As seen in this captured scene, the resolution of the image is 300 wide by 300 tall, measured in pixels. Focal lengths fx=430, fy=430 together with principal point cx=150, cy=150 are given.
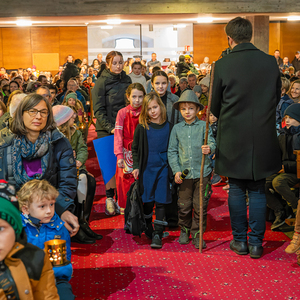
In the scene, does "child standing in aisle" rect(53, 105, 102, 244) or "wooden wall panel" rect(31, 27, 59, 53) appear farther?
"wooden wall panel" rect(31, 27, 59, 53)

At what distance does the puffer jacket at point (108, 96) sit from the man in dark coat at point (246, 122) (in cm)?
173

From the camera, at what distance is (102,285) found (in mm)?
3062

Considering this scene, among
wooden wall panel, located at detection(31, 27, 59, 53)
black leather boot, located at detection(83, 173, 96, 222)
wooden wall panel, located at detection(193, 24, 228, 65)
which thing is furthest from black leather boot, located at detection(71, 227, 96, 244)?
wooden wall panel, located at detection(31, 27, 59, 53)

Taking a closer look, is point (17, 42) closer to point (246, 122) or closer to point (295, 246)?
point (246, 122)

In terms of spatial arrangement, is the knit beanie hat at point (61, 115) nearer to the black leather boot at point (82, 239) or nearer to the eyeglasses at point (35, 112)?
the black leather boot at point (82, 239)

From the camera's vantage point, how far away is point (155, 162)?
3918mm

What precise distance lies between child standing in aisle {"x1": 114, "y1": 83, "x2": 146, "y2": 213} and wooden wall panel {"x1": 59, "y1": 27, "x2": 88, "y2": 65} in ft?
57.0

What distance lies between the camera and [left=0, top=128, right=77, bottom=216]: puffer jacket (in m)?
2.85

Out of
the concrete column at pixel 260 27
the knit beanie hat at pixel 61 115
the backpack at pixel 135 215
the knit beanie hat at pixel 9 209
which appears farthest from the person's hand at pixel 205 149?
the concrete column at pixel 260 27

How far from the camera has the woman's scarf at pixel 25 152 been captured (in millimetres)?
2807

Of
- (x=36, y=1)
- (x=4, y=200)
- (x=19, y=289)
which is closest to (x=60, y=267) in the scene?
(x=19, y=289)

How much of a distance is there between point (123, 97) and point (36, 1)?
231 inches

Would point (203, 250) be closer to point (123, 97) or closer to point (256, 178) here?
point (256, 178)

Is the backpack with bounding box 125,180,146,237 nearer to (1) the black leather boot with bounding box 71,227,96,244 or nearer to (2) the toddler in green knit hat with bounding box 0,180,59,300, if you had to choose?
(1) the black leather boot with bounding box 71,227,96,244
